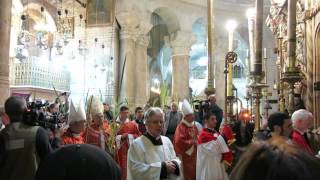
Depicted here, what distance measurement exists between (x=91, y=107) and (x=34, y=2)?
54.6 ft

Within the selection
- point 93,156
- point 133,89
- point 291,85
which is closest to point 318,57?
point 291,85

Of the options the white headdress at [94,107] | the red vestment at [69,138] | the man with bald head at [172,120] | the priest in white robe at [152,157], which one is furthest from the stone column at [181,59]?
the priest in white robe at [152,157]

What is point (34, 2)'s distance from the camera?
2227 centimetres

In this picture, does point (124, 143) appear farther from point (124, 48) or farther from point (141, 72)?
point (141, 72)

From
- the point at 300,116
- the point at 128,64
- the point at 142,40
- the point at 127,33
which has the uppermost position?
the point at 127,33

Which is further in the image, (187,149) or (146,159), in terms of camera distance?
(187,149)

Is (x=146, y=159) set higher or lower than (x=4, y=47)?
lower

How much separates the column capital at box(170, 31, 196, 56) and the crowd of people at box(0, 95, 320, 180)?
1556 centimetres

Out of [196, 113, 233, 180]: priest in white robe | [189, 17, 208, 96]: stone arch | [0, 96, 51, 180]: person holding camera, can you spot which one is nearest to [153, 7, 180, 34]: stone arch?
[189, 17, 208, 96]: stone arch

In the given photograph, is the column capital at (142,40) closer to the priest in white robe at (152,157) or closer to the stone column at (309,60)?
the stone column at (309,60)

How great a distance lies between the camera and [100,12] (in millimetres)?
20797

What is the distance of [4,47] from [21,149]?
5.58 metres

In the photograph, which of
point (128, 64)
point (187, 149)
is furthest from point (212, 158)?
point (128, 64)

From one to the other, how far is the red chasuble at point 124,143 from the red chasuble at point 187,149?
1128 mm
